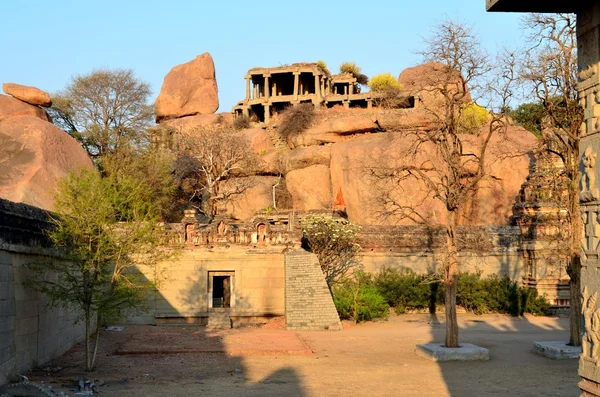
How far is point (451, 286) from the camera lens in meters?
15.9

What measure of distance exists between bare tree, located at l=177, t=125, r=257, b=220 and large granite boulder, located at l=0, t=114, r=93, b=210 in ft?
22.4

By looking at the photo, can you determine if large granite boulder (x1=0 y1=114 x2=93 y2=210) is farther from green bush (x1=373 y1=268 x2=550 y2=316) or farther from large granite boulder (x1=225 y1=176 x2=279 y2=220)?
green bush (x1=373 y1=268 x2=550 y2=316)

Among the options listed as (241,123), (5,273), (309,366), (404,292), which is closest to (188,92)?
(241,123)

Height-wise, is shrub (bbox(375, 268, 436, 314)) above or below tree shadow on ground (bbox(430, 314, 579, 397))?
above

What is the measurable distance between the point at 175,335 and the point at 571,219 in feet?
35.4

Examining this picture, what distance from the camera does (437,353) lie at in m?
15.0

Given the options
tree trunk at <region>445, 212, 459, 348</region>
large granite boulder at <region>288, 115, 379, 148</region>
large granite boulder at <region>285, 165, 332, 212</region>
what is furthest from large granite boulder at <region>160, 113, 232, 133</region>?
tree trunk at <region>445, 212, 459, 348</region>

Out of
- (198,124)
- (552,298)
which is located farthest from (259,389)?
(198,124)

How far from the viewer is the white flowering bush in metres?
26.0

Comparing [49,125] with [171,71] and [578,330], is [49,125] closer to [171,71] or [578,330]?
[171,71]

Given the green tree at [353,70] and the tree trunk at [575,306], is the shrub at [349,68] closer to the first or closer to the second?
the green tree at [353,70]

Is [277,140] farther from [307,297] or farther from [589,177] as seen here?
[589,177]

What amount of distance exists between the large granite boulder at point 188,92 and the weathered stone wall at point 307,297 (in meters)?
29.1

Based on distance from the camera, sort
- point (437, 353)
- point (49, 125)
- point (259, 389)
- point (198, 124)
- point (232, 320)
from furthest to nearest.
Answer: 1. point (198, 124)
2. point (49, 125)
3. point (232, 320)
4. point (437, 353)
5. point (259, 389)
